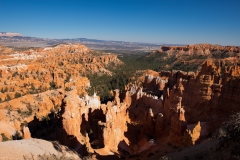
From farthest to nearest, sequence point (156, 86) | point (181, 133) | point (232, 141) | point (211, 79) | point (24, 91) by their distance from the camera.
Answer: point (24, 91), point (156, 86), point (211, 79), point (181, 133), point (232, 141)

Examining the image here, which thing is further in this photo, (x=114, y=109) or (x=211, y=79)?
(x=211, y=79)

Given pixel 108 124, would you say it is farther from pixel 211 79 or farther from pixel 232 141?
pixel 211 79

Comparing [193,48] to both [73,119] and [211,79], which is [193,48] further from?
[73,119]

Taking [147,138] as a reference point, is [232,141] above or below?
above

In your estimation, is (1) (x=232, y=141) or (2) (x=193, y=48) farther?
(2) (x=193, y=48)

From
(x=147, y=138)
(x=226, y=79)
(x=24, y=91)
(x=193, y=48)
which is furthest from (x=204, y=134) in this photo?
(x=193, y=48)

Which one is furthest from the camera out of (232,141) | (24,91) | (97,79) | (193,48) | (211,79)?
(193,48)

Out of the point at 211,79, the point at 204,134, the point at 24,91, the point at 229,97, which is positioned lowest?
the point at 24,91

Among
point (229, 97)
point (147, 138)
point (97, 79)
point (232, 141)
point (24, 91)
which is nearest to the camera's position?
point (232, 141)

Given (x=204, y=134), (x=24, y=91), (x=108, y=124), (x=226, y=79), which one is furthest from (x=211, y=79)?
(x=24, y=91)
